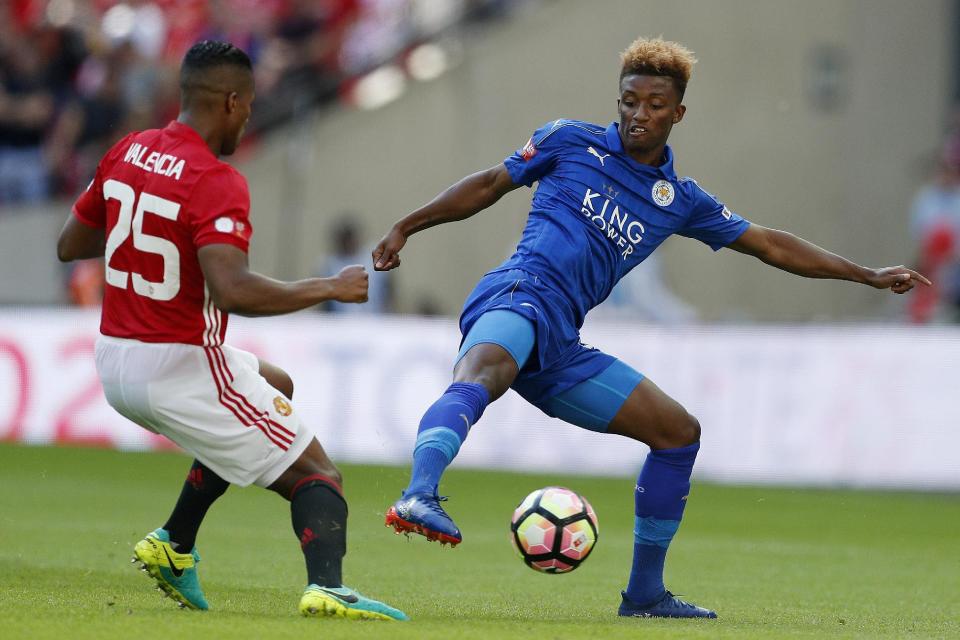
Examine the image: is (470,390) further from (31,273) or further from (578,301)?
(31,273)

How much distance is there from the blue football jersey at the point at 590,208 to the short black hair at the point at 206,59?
1.57 meters

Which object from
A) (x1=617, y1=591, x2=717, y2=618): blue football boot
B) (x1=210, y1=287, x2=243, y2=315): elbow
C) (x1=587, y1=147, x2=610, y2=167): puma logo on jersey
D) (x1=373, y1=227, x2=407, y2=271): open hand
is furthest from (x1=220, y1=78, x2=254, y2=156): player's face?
(x1=617, y1=591, x2=717, y2=618): blue football boot

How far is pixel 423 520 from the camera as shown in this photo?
18.9 feet

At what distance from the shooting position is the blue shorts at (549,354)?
6750mm

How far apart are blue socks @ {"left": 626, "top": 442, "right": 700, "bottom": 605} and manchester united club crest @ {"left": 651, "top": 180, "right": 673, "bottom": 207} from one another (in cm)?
112

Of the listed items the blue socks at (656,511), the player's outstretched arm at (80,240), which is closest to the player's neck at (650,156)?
the blue socks at (656,511)

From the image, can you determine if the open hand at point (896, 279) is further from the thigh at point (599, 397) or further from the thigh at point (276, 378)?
the thigh at point (276, 378)

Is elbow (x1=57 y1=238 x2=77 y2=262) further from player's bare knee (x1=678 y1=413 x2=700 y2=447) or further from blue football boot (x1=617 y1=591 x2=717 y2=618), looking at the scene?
blue football boot (x1=617 y1=591 x2=717 y2=618)

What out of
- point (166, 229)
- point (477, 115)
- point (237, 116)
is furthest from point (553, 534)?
point (477, 115)

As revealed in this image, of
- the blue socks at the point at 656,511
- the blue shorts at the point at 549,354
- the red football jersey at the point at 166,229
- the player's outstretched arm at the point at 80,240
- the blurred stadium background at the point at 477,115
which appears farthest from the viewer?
the blurred stadium background at the point at 477,115

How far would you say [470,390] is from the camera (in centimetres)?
641

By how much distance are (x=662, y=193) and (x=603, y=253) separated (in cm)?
41

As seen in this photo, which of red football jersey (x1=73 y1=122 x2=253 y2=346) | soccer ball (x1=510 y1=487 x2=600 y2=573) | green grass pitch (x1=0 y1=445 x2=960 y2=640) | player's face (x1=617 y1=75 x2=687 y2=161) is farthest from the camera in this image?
player's face (x1=617 y1=75 x2=687 y2=161)

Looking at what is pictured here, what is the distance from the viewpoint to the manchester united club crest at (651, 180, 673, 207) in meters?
7.20
